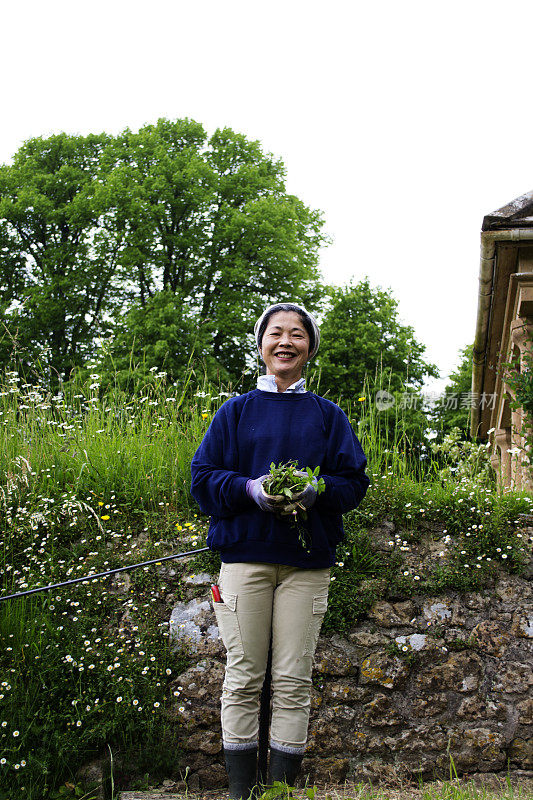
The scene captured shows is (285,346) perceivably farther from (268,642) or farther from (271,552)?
(268,642)

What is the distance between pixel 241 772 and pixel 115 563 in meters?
1.84

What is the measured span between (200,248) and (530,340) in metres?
13.2

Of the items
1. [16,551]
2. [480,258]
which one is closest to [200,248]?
[480,258]

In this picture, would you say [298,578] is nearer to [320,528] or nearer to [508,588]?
[320,528]

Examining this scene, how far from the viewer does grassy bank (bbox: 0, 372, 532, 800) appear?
135 inches

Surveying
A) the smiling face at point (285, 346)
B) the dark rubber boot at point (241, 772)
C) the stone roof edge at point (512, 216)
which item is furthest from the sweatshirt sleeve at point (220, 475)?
the stone roof edge at point (512, 216)

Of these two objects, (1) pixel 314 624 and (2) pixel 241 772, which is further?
(1) pixel 314 624

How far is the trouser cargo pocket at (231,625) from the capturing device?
8.66 ft

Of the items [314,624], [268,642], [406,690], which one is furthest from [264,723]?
[406,690]

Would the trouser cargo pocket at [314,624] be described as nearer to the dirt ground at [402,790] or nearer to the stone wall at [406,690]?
the dirt ground at [402,790]

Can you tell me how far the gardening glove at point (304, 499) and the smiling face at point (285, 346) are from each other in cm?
59

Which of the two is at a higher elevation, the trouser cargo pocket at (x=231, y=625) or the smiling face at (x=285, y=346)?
the smiling face at (x=285, y=346)

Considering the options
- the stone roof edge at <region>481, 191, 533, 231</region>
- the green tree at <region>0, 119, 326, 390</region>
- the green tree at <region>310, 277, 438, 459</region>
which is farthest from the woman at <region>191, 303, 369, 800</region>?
the green tree at <region>310, 277, 438, 459</region>

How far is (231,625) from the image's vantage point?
2658 mm
